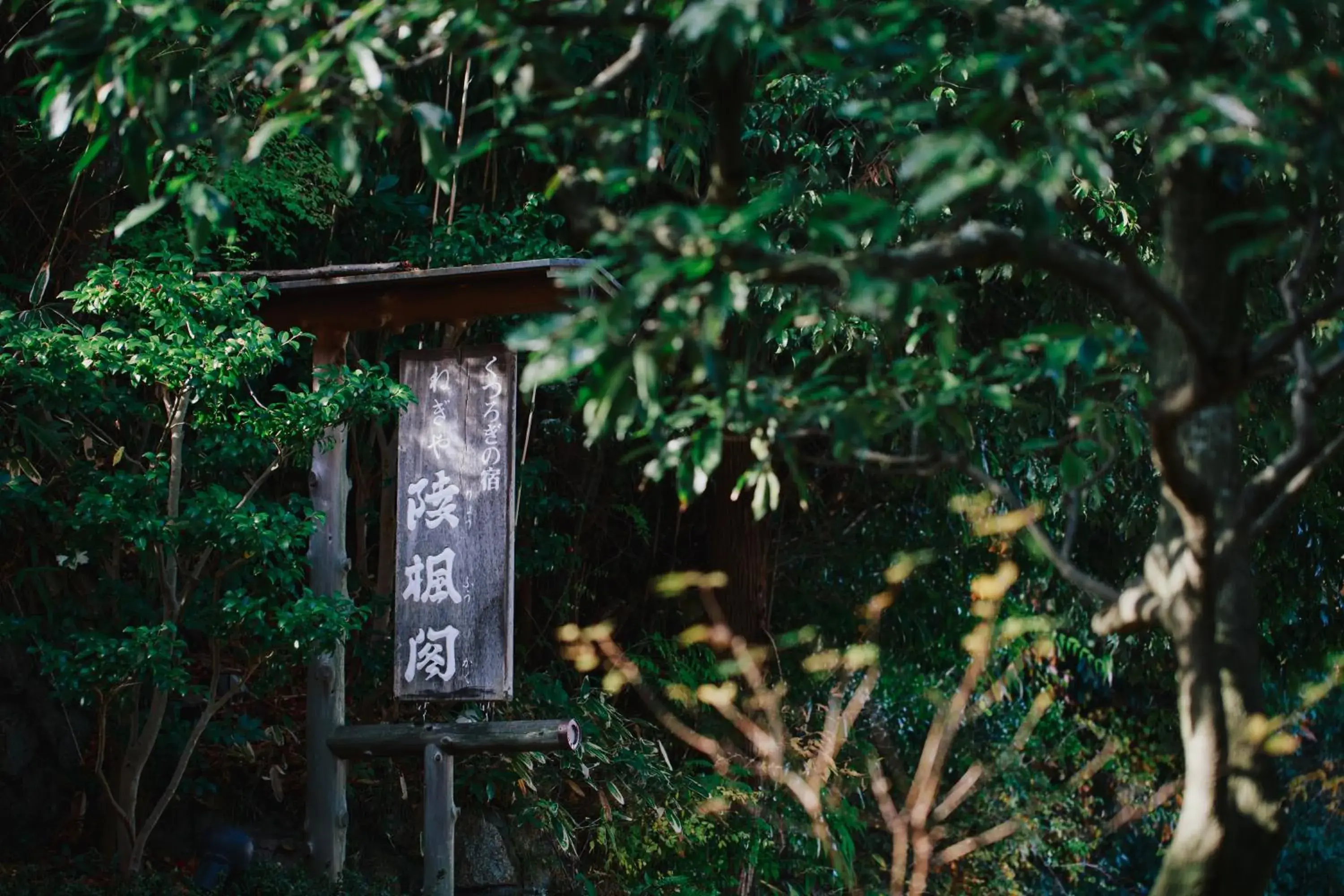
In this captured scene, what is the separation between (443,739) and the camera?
17.4 ft

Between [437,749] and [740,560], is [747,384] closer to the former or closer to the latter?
[437,749]

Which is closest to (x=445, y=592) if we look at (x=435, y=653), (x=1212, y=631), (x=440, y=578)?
(x=440, y=578)

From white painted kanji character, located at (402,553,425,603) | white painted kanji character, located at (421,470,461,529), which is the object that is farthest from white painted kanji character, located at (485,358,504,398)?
white painted kanji character, located at (402,553,425,603)

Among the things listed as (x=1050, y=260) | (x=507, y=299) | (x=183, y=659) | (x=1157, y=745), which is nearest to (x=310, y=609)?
(x=183, y=659)

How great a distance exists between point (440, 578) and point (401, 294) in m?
1.01

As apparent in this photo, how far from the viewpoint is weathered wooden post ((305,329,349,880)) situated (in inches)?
209

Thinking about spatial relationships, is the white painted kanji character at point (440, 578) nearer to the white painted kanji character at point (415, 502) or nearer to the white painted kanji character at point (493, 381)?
the white painted kanji character at point (415, 502)

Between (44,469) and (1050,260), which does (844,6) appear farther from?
(44,469)

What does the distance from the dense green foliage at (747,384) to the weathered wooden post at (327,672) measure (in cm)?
16

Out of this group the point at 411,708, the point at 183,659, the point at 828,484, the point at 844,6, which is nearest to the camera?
the point at 844,6

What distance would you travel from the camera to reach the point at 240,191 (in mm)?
6023

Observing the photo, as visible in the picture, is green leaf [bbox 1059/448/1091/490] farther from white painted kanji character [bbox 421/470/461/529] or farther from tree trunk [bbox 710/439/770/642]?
tree trunk [bbox 710/439/770/642]

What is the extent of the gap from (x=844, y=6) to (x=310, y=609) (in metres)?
2.44

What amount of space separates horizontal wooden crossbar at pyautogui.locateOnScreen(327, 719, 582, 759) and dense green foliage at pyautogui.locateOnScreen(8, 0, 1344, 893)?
41cm
